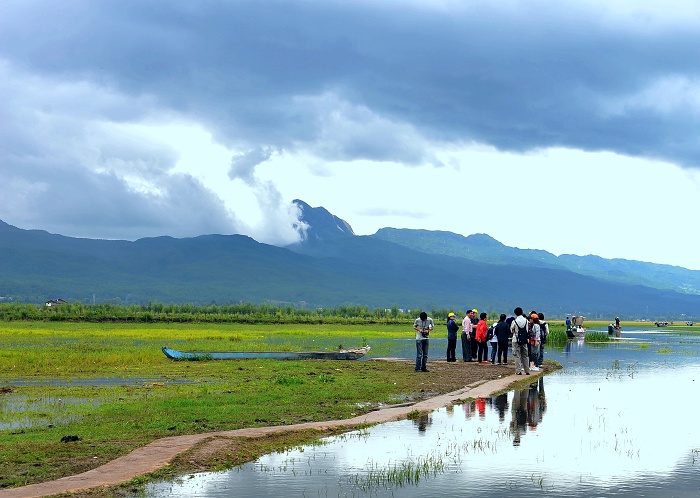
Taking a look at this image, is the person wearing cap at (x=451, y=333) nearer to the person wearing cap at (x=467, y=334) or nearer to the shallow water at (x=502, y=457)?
the person wearing cap at (x=467, y=334)

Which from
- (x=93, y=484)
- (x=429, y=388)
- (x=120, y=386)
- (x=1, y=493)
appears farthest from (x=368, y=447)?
(x=120, y=386)

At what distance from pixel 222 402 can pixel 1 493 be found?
1018cm

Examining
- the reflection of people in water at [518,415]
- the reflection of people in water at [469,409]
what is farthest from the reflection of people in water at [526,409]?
the reflection of people in water at [469,409]

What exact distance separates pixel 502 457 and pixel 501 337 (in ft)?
70.6

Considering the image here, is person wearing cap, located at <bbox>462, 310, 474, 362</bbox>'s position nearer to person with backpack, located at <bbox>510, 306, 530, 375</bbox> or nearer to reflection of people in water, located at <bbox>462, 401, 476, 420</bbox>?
person with backpack, located at <bbox>510, 306, 530, 375</bbox>

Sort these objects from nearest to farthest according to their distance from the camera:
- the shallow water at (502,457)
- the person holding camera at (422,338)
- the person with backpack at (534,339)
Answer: the shallow water at (502,457) → the person holding camera at (422,338) → the person with backpack at (534,339)

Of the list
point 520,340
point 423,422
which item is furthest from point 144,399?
point 520,340

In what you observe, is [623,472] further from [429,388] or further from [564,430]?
[429,388]

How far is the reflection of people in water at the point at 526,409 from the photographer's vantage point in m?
18.2

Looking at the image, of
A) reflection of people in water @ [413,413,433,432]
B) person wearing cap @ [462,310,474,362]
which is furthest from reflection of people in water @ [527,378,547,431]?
person wearing cap @ [462,310,474,362]

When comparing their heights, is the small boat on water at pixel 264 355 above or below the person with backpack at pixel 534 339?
below

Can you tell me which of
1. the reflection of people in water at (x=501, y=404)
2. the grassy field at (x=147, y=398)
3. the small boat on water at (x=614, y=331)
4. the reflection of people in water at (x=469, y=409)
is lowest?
the grassy field at (x=147, y=398)

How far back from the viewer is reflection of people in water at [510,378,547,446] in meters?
18.2

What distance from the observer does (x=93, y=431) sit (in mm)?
17344
